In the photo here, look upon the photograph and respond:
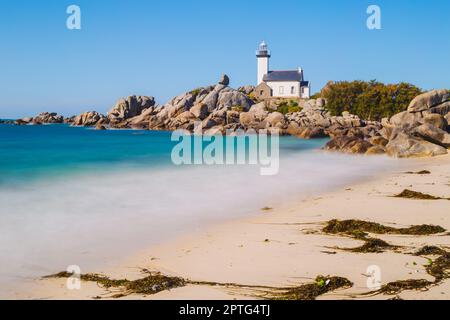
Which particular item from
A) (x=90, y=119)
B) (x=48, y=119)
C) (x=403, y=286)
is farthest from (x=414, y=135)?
(x=48, y=119)

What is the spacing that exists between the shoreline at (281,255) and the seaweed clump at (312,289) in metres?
0.12

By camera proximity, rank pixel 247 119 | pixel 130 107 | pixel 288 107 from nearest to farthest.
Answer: pixel 247 119 < pixel 288 107 < pixel 130 107

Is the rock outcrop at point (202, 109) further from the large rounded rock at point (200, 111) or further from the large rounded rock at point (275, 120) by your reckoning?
the large rounded rock at point (275, 120)

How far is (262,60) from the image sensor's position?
7788cm

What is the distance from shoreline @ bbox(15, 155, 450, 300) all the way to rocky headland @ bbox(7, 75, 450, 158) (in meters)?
14.3

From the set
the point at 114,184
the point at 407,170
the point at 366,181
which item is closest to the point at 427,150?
the point at 407,170

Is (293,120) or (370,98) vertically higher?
(370,98)

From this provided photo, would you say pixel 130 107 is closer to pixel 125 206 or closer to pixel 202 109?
pixel 202 109

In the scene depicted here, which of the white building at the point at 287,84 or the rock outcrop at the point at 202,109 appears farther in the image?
the white building at the point at 287,84

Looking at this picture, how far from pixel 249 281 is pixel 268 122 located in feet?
141

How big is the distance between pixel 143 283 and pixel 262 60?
246 feet

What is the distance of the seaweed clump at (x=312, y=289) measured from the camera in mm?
5094

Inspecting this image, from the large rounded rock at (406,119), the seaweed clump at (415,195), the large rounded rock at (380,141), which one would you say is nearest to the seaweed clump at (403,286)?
the seaweed clump at (415,195)

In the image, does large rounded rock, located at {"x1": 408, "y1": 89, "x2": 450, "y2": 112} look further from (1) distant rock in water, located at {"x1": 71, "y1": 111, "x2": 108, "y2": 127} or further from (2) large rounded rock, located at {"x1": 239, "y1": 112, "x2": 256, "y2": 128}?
(1) distant rock in water, located at {"x1": 71, "y1": 111, "x2": 108, "y2": 127}
